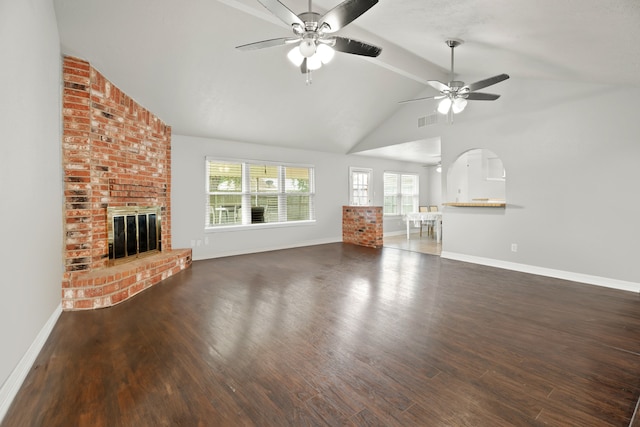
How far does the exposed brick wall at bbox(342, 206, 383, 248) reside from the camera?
276 inches

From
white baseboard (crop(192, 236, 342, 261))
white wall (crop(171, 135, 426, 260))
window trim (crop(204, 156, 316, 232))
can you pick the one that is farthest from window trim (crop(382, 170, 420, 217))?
window trim (crop(204, 156, 316, 232))

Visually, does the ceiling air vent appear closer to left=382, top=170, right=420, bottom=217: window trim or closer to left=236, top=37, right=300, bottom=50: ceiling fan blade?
left=382, top=170, right=420, bottom=217: window trim

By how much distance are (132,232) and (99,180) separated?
862 millimetres

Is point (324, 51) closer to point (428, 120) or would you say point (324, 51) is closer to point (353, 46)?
point (353, 46)

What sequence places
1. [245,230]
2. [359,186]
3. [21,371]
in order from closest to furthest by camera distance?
[21,371], [245,230], [359,186]

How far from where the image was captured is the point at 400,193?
925 centimetres

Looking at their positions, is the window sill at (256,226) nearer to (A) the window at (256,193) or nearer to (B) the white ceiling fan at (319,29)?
(A) the window at (256,193)

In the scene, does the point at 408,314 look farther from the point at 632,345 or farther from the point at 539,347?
the point at 632,345

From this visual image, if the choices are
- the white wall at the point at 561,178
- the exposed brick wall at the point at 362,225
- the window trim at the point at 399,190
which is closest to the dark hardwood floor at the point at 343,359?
the white wall at the point at 561,178

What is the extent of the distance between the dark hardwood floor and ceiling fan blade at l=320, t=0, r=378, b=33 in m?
2.45

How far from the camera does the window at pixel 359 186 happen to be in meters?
8.05

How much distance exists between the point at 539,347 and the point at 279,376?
6.58 feet

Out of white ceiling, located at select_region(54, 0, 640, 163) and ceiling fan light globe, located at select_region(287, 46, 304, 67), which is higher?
white ceiling, located at select_region(54, 0, 640, 163)

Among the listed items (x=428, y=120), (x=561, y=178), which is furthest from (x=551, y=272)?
(x=428, y=120)
